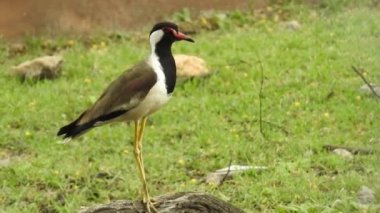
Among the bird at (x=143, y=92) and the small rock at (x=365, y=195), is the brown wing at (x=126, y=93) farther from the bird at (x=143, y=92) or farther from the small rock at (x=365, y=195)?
the small rock at (x=365, y=195)

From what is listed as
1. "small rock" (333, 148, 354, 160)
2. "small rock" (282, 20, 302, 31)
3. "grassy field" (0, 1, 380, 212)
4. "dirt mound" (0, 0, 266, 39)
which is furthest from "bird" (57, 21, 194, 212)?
"small rock" (282, 20, 302, 31)

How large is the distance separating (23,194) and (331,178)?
2141 mm

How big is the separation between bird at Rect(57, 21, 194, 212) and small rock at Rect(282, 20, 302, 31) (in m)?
5.38

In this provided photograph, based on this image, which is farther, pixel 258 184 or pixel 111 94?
pixel 258 184

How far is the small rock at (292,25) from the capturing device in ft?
34.6

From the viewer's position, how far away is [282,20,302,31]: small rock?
10.5 meters

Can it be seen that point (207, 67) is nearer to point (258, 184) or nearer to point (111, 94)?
point (258, 184)

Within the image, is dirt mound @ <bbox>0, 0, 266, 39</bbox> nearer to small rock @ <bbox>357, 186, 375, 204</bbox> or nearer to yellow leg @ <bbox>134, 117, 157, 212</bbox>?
small rock @ <bbox>357, 186, 375, 204</bbox>

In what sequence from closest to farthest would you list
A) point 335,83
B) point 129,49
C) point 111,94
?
point 111,94 < point 335,83 < point 129,49

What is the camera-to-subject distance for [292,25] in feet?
34.7

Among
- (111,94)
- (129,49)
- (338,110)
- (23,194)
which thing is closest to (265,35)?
(129,49)

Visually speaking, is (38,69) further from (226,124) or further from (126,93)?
(126,93)

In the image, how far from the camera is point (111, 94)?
17.6ft

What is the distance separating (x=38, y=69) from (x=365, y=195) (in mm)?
3831
